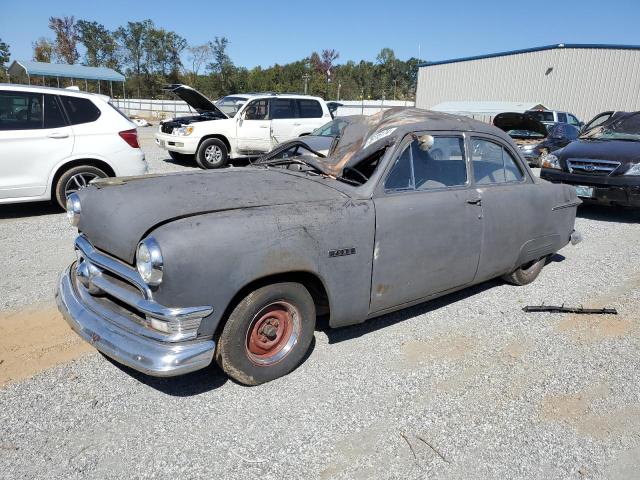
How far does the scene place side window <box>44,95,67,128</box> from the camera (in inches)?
265

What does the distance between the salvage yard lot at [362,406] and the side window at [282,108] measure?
9.17 m

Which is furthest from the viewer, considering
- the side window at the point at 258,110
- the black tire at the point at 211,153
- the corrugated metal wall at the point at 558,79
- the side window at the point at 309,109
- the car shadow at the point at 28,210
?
the corrugated metal wall at the point at 558,79

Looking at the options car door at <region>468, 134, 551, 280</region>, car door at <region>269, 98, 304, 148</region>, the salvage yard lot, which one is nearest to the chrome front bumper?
the salvage yard lot

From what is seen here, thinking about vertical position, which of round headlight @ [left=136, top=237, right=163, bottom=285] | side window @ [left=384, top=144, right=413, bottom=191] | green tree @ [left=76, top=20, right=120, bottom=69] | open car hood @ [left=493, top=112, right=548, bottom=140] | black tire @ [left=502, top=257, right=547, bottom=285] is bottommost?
black tire @ [left=502, top=257, right=547, bottom=285]

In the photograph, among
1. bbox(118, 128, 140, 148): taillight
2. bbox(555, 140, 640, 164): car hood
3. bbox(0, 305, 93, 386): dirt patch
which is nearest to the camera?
bbox(0, 305, 93, 386): dirt patch

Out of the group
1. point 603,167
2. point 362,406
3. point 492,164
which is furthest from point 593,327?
point 603,167

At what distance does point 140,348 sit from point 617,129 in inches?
392

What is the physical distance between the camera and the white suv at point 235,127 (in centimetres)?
1175

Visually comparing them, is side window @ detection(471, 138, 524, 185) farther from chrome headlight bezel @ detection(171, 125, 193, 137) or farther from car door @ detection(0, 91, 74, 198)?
chrome headlight bezel @ detection(171, 125, 193, 137)

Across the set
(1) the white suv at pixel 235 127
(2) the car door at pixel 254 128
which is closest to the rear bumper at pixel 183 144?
(1) the white suv at pixel 235 127

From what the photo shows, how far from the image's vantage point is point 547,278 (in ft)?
17.8

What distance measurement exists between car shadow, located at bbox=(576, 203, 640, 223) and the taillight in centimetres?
761

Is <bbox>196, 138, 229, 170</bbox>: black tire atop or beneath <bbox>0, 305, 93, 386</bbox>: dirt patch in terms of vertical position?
atop

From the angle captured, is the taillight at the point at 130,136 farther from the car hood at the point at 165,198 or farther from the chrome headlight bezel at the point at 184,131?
the chrome headlight bezel at the point at 184,131
